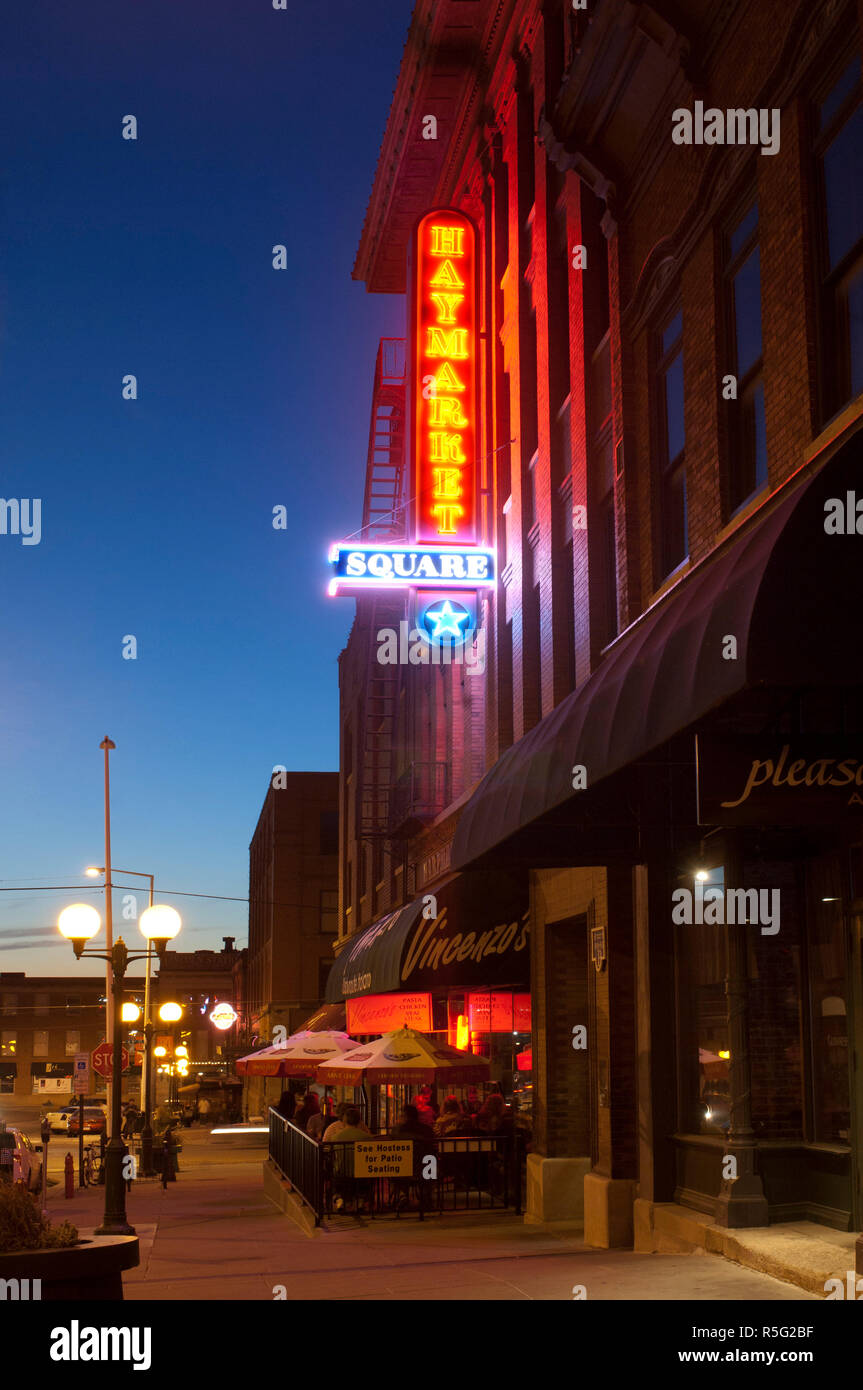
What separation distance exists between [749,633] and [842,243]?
4339 mm

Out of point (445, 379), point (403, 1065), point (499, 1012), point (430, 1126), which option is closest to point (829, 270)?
point (403, 1065)

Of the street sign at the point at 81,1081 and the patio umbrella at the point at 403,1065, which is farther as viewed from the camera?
the street sign at the point at 81,1081

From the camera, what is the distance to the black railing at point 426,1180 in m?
18.0

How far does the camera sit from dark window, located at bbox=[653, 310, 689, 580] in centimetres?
1415

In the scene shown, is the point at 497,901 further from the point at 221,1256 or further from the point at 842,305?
the point at 842,305

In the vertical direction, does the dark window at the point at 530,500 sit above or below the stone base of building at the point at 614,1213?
above

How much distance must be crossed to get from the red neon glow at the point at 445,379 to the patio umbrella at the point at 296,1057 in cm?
880

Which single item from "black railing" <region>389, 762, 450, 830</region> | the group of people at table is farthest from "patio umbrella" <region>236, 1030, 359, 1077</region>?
"black railing" <region>389, 762, 450, 830</region>

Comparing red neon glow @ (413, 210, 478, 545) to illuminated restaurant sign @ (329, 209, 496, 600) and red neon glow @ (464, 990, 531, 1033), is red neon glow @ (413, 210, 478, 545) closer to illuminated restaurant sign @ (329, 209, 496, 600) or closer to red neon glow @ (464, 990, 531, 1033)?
illuminated restaurant sign @ (329, 209, 496, 600)

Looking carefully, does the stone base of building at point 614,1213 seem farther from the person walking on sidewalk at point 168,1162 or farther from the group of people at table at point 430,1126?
the person walking on sidewalk at point 168,1162

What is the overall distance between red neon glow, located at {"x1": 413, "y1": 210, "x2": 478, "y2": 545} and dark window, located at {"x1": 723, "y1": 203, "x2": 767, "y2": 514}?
854 cm

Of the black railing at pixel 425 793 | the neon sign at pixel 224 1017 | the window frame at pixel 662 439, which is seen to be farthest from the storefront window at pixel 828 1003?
the neon sign at pixel 224 1017
